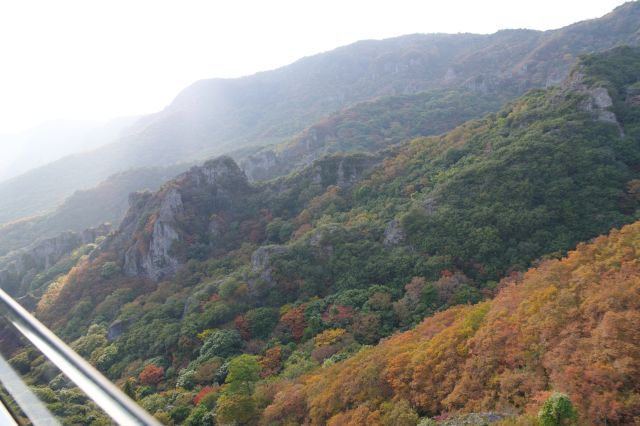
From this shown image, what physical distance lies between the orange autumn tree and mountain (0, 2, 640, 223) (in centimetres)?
8997

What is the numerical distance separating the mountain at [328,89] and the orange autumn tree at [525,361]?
295ft

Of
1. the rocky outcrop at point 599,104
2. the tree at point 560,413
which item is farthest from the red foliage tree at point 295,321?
the rocky outcrop at point 599,104

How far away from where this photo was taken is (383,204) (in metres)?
43.0

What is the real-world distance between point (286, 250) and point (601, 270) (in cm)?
2570

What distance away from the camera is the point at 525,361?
12117 millimetres

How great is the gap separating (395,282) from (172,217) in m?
31.2

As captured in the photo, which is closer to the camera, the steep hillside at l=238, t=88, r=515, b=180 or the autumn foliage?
the autumn foliage

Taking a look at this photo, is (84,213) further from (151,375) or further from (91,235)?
(151,375)

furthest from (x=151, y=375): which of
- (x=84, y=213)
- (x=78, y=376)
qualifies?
(x=84, y=213)

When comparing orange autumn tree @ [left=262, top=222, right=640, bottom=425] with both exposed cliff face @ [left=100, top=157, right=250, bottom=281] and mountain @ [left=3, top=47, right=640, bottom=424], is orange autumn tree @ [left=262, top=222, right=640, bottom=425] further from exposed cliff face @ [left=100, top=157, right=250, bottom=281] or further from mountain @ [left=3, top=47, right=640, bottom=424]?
exposed cliff face @ [left=100, top=157, right=250, bottom=281]

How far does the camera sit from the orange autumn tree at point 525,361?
9.76 m

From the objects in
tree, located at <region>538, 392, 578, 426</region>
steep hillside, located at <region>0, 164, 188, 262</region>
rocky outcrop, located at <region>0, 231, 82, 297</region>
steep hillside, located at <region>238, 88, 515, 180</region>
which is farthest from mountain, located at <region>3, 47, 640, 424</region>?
steep hillside, located at <region>0, 164, 188, 262</region>

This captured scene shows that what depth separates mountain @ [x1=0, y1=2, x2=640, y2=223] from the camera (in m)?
100

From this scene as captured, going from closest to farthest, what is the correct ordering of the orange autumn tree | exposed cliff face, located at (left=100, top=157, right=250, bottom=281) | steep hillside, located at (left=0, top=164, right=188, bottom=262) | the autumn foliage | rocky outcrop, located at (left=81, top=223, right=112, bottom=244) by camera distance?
1. the orange autumn tree
2. the autumn foliage
3. exposed cliff face, located at (left=100, top=157, right=250, bottom=281)
4. rocky outcrop, located at (left=81, top=223, right=112, bottom=244)
5. steep hillside, located at (left=0, top=164, right=188, bottom=262)
